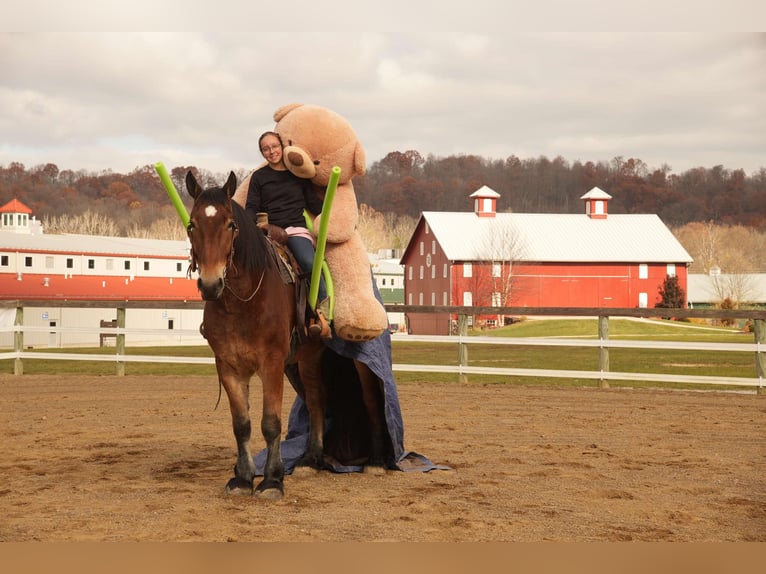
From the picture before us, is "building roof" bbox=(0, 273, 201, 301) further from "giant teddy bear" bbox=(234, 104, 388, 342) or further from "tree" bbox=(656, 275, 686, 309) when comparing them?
"giant teddy bear" bbox=(234, 104, 388, 342)

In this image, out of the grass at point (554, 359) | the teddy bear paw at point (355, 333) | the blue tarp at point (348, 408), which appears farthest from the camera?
the grass at point (554, 359)

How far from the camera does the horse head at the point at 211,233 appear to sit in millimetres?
5305

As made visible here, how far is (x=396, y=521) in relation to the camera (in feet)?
17.0

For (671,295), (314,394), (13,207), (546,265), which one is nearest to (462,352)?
(314,394)

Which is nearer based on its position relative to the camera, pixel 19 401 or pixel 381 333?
pixel 381 333

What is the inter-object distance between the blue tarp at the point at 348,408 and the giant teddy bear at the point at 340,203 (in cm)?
22

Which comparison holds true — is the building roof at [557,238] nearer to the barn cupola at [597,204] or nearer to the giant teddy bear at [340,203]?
the barn cupola at [597,204]

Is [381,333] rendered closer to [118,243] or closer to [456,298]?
[456,298]

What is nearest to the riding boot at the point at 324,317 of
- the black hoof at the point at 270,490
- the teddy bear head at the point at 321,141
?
the teddy bear head at the point at 321,141

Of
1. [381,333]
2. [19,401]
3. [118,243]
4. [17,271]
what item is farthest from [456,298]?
[381,333]

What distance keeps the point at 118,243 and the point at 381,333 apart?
165ft

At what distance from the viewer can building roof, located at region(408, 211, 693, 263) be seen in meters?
53.8

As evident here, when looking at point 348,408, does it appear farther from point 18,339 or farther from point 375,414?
point 18,339

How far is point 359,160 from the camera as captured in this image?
6773 millimetres
